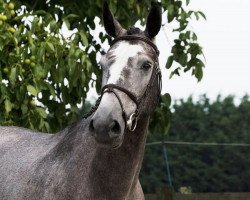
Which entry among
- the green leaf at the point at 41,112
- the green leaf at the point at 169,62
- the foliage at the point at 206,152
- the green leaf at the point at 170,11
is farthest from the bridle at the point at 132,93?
the foliage at the point at 206,152

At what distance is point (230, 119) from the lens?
44812 millimetres

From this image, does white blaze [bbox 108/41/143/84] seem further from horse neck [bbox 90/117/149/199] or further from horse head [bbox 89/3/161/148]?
horse neck [bbox 90/117/149/199]

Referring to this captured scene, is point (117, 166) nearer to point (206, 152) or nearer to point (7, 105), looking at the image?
point (7, 105)

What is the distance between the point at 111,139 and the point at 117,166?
516mm

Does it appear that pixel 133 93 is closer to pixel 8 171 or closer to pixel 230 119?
pixel 8 171

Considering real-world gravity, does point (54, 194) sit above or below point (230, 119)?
above

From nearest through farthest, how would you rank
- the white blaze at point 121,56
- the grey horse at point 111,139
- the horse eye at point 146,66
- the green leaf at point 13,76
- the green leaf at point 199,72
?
the grey horse at point 111,139 → the white blaze at point 121,56 → the horse eye at point 146,66 → the green leaf at point 13,76 → the green leaf at point 199,72

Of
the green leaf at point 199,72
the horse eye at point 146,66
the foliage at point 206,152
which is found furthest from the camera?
the foliage at point 206,152

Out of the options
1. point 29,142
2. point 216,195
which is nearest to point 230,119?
point 216,195

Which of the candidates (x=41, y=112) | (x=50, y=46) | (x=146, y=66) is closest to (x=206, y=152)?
(x=41, y=112)

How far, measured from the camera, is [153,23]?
17.5ft

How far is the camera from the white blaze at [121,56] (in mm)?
4926

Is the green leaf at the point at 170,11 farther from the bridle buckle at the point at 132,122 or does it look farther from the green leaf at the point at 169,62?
the bridle buckle at the point at 132,122

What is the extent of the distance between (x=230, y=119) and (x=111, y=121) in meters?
40.5
